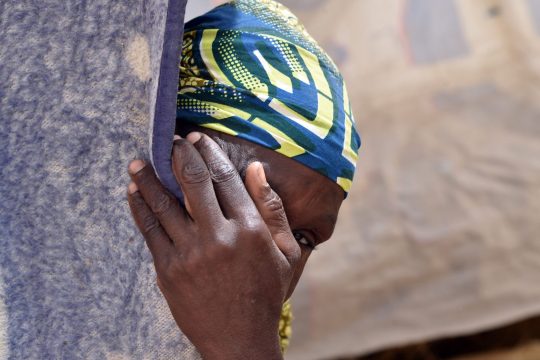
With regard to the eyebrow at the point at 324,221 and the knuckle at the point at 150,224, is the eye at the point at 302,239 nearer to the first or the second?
the eyebrow at the point at 324,221

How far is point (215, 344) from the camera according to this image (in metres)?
0.96

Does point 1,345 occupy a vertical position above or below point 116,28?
below

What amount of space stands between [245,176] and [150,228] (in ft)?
0.43

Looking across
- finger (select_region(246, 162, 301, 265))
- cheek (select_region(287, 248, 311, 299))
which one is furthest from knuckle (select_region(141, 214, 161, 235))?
cheek (select_region(287, 248, 311, 299))

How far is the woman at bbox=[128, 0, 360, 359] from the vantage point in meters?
0.91

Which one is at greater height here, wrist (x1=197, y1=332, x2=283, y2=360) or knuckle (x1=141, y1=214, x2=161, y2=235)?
knuckle (x1=141, y1=214, x2=161, y2=235)

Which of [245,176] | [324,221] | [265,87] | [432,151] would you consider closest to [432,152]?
[432,151]

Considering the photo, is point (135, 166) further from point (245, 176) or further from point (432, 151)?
point (432, 151)

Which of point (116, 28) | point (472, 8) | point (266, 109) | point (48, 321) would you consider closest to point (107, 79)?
point (116, 28)

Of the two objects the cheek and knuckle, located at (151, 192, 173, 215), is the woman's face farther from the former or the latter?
knuckle, located at (151, 192, 173, 215)

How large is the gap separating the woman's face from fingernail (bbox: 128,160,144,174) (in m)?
0.13

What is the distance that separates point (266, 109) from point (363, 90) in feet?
4.98

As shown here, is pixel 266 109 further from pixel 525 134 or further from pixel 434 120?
pixel 525 134

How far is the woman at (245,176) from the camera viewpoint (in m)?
0.91
